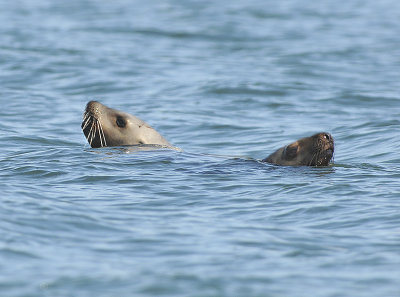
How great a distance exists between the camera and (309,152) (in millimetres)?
9594

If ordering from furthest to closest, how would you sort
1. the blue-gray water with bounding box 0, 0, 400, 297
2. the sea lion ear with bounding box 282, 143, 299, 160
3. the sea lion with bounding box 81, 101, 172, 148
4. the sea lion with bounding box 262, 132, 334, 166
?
the sea lion with bounding box 81, 101, 172, 148, the sea lion ear with bounding box 282, 143, 299, 160, the sea lion with bounding box 262, 132, 334, 166, the blue-gray water with bounding box 0, 0, 400, 297

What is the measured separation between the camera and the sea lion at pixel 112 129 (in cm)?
1094

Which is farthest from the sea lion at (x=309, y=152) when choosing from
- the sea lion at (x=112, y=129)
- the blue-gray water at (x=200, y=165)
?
the sea lion at (x=112, y=129)

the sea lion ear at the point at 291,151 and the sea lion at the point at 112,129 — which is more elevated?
the sea lion at the point at 112,129

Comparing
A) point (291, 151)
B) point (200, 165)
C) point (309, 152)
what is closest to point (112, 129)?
point (200, 165)

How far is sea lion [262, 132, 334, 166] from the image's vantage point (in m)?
9.36

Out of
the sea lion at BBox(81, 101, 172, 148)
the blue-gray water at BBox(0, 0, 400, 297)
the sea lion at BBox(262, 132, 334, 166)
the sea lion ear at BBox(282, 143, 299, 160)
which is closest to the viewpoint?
the blue-gray water at BBox(0, 0, 400, 297)

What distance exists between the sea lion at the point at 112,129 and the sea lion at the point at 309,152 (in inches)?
82.8

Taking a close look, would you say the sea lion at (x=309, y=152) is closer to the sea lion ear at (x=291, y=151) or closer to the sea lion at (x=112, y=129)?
the sea lion ear at (x=291, y=151)

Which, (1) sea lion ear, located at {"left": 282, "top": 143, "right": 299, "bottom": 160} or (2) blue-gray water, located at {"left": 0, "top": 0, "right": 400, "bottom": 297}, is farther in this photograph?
(1) sea lion ear, located at {"left": 282, "top": 143, "right": 299, "bottom": 160}

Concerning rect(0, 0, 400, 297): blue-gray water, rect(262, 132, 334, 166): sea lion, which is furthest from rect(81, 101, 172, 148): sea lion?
rect(262, 132, 334, 166): sea lion

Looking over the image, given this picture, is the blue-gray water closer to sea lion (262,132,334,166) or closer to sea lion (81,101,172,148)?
sea lion (262,132,334,166)

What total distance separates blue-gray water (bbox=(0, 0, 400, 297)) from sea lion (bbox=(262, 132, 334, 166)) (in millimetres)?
178

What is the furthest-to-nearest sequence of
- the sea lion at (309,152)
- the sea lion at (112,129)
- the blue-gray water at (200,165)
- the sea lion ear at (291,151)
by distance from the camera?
the sea lion at (112,129) → the sea lion ear at (291,151) → the sea lion at (309,152) → the blue-gray water at (200,165)
